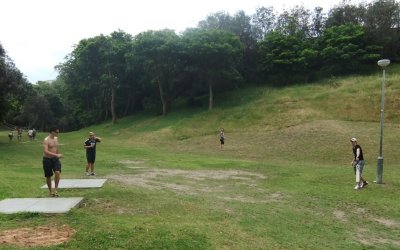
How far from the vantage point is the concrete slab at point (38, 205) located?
8.88 metres

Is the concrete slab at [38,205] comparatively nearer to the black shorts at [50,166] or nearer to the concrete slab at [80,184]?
the black shorts at [50,166]

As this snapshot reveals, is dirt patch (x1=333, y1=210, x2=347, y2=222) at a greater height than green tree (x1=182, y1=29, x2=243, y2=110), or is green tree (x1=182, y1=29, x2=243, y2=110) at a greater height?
green tree (x1=182, y1=29, x2=243, y2=110)

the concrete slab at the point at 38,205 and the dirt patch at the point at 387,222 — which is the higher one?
the concrete slab at the point at 38,205

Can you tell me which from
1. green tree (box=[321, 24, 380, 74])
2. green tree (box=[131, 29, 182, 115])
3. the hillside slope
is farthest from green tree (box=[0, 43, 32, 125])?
green tree (box=[321, 24, 380, 74])

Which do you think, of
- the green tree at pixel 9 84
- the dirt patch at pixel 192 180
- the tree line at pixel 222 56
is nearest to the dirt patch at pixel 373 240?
the dirt patch at pixel 192 180

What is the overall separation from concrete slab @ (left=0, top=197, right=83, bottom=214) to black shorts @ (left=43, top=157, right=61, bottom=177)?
3.23 feet

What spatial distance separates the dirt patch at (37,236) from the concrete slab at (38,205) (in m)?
1.08

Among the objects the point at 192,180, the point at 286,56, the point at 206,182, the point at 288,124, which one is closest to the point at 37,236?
the point at 206,182

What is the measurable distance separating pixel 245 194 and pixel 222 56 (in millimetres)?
36839

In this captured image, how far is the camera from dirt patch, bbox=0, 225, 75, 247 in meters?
6.86

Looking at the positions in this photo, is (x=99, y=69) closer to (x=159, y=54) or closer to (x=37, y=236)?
(x=159, y=54)

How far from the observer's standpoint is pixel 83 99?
74.5 m

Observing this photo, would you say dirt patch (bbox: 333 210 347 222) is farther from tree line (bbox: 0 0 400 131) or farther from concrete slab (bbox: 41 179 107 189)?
tree line (bbox: 0 0 400 131)

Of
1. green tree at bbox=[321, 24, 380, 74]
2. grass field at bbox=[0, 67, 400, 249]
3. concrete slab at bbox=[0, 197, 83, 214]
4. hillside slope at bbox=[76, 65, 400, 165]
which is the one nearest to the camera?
grass field at bbox=[0, 67, 400, 249]
